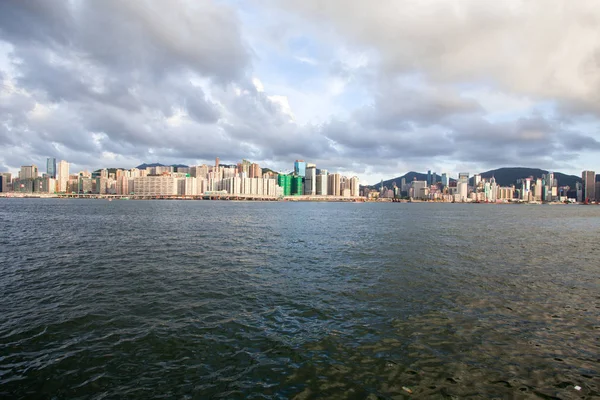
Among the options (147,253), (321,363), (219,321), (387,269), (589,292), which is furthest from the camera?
(147,253)

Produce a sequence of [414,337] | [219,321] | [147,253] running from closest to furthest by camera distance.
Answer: [414,337]
[219,321]
[147,253]

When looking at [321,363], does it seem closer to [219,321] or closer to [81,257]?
[219,321]

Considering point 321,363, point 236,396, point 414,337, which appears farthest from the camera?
point 414,337

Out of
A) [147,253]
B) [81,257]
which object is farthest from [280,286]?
[81,257]

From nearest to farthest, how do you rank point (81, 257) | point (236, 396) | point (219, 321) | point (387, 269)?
point (236, 396)
point (219, 321)
point (387, 269)
point (81, 257)

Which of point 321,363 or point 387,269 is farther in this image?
point 387,269

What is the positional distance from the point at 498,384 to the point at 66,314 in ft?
55.7

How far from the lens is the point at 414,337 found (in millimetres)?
12664

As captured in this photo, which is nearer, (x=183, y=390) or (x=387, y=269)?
(x=183, y=390)

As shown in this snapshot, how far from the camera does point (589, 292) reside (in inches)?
754

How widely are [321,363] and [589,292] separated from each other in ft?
59.4

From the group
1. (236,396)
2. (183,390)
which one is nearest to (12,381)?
(183,390)

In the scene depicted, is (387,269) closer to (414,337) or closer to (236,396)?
(414,337)

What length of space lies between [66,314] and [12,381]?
5.80 meters
